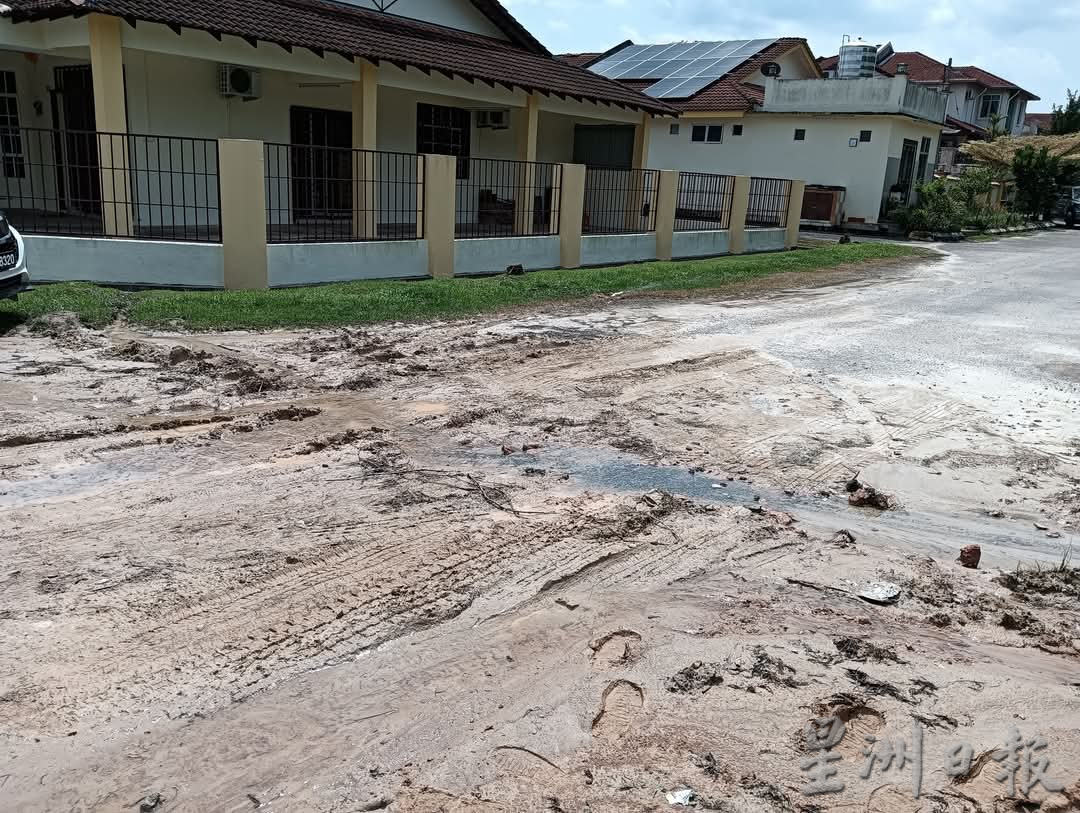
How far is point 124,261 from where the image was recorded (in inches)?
415

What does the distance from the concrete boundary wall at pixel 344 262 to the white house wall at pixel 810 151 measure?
17.9 m

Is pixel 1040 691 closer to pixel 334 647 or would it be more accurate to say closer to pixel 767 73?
pixel 334 647

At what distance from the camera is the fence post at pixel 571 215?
1498 cm

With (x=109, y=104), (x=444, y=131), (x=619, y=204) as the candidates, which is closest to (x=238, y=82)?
(x=109, y=104)

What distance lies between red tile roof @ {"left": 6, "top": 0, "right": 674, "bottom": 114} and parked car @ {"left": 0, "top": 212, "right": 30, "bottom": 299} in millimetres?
3887

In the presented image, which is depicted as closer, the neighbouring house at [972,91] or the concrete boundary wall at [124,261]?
the concrete boundary wall at [124,261]

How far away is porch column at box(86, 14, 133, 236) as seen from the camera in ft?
36.4

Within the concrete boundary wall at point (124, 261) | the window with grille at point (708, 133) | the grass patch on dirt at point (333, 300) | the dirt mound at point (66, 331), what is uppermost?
the window with grille at point (708, 133)

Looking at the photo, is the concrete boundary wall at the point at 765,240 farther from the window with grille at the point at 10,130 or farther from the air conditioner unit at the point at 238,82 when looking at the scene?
the window with grille at the point at 10,130

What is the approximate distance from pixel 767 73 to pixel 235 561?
2976cm

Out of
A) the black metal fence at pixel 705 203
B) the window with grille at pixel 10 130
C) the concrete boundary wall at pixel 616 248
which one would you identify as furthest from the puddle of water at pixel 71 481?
the black metal fence at pixel 705 203

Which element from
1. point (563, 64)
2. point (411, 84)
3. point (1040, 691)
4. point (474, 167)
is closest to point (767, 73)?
point (563, 64)

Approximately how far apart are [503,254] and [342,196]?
3.50 meters

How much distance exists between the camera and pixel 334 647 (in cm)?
321
